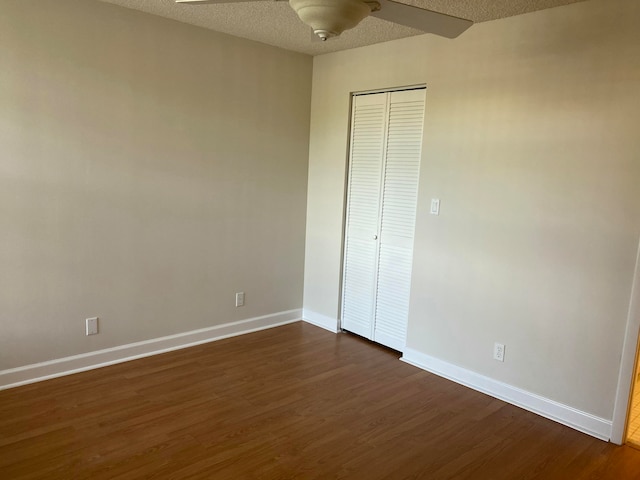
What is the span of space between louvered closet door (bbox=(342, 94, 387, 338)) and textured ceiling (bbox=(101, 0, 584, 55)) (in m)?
0.53

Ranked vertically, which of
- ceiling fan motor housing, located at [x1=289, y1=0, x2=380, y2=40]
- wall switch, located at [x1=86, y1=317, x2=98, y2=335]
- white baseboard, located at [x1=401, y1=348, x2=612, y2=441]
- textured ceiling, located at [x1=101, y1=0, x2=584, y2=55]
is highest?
textured ceiling, located at [x1=101, y1=0, x2=584, y2=55]

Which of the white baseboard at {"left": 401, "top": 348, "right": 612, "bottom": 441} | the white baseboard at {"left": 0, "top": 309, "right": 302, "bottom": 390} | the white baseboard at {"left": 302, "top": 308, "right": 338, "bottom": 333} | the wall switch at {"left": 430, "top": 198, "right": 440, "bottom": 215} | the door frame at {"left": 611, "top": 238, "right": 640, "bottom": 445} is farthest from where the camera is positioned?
the white baseboard at {"left": 302, "top": 308, "right": 338, "bottom": 333}

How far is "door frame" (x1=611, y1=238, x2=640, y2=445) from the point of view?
8.16 ft

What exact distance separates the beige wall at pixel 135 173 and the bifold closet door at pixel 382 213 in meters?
0.61

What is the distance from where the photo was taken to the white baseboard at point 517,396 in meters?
2.69

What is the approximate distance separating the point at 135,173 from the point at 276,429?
6.40 feet

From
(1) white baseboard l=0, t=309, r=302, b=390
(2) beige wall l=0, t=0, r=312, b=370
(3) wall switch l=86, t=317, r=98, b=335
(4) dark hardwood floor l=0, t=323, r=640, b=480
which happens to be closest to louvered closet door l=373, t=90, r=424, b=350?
(4) dark hardwood floor l=0, t=323, r=640, b=480

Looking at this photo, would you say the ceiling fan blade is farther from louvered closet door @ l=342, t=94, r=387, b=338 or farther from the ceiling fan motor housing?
louvered closet door @ l=342, t=94, r=387, b=338

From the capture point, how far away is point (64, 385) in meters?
2.96

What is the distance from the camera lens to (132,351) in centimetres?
340

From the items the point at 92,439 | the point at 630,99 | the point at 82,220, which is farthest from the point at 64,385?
the point at 630,99

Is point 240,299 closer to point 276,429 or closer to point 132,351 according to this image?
point 132,351

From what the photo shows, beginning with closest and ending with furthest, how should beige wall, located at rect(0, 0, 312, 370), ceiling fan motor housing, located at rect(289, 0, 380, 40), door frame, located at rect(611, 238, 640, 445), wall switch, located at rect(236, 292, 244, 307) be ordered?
ceiling fan motor housing, located at rect(289, 0, 380, 40) < door frame, located at rect(611, 238, 640, 445) < beige wall, located at rect(0, 0, 312, 370) < wall switch, located at rect(236, 292, 244, 307)

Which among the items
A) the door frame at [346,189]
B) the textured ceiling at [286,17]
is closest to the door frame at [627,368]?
the textured ceiling at [286,17]
